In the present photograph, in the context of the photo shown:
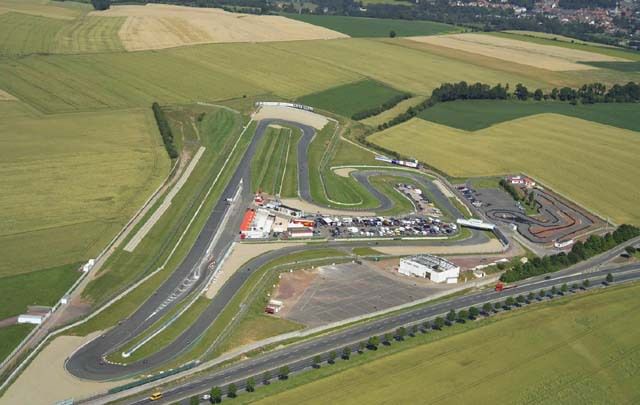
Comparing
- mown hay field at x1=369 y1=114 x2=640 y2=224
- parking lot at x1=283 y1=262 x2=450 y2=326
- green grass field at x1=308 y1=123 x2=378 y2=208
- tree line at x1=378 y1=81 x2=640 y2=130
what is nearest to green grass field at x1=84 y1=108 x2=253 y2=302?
green grass field at x1=308 y1=123 x2=378 y2=208

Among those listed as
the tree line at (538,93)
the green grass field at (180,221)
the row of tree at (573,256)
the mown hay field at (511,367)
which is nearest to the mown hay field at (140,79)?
the green grass field at (180,221)

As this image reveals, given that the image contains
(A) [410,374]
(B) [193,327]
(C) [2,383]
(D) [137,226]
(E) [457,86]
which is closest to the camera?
(C) [2,383]

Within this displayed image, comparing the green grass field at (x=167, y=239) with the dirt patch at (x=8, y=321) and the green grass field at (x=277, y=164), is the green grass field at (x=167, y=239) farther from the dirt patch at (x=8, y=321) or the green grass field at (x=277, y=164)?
the dirt patch at (x=8, y=321)

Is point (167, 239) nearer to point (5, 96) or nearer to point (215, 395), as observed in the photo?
point (215, 395)

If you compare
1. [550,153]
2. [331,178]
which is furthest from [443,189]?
[550,153]

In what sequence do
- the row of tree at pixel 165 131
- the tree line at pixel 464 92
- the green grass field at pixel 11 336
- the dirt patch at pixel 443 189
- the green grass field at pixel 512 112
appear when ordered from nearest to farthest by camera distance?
the green grass field at pixel 11 336
the dirt patch at pixel 443 189
the row of tree at pixel 165 131
the green grass field at pixel 512 112
the tree line at pixel 464 92

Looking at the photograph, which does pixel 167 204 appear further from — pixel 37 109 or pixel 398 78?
pixel 398 78

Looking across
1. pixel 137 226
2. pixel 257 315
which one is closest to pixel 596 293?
pixel 257 315
